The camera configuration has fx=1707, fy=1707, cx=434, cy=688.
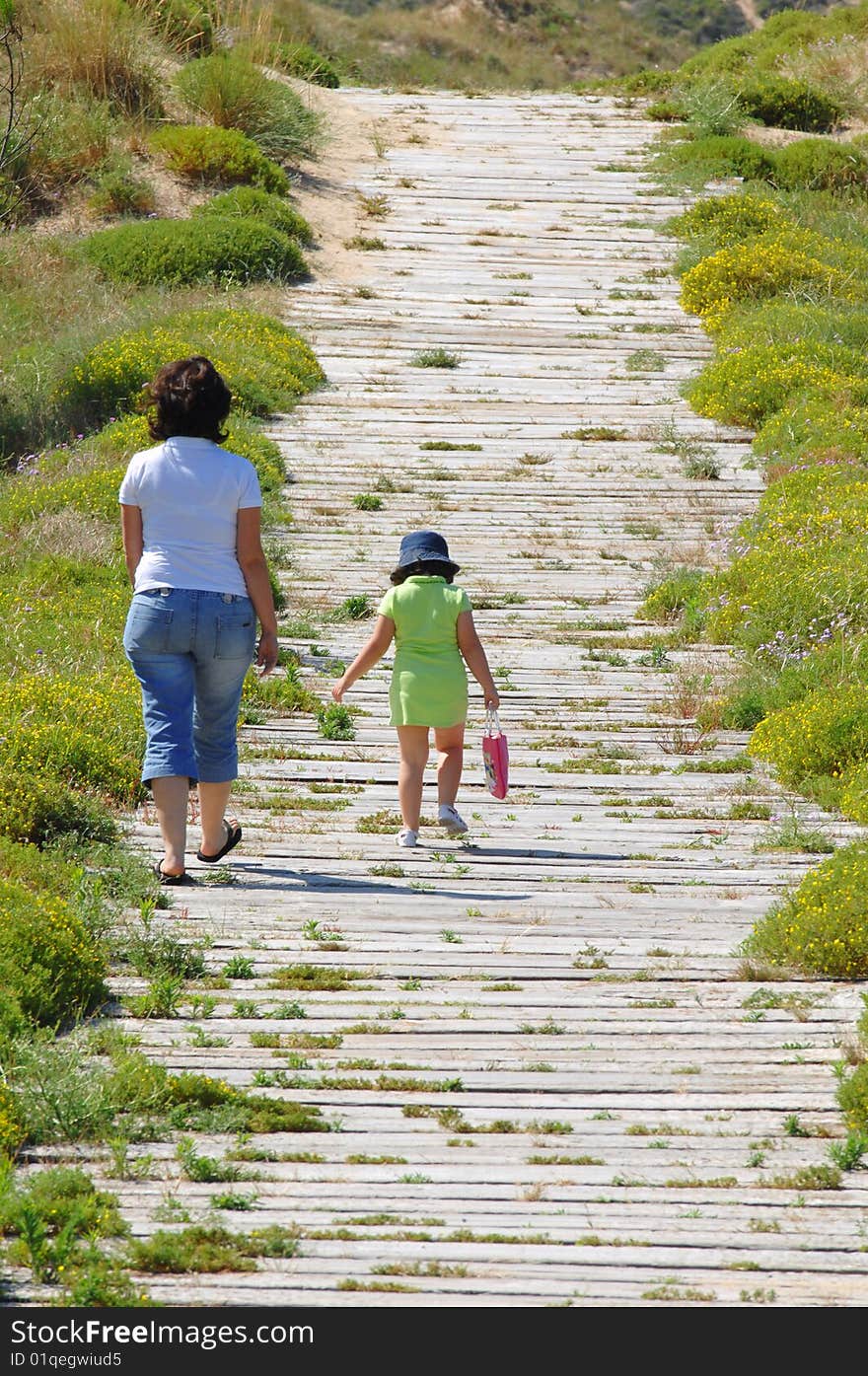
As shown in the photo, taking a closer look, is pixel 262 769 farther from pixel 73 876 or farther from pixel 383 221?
Result: pixel 383 221

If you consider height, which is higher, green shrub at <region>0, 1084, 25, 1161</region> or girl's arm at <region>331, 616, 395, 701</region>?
girl's arm at <region>331, 616, 395, 701</region>

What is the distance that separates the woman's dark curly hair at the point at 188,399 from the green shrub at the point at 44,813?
1626 mm

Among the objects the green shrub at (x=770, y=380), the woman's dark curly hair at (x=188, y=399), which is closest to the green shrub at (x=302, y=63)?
the green shrub at (x=770, y=380)

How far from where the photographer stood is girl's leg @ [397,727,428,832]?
781 cm

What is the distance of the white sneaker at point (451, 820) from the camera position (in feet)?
26.0

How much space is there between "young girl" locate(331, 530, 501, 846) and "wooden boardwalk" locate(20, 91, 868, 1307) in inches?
16.3

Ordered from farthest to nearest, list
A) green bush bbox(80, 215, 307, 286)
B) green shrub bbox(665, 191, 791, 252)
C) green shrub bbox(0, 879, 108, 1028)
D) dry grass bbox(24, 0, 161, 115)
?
dry grass bbox(24, 0, 161, 115) < green shrub bbox(665, 191, 791, 252) < green bush bbox(80, 215, 307, 286) < green shrub bbox(0, 879, 108, 1028)

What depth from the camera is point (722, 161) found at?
72.9ft

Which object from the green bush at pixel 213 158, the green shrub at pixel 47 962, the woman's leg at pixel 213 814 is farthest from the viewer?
the green bush at pixel 213 158

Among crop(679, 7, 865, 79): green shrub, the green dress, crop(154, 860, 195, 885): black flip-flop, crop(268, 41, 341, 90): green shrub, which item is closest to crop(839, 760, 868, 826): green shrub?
the green dress

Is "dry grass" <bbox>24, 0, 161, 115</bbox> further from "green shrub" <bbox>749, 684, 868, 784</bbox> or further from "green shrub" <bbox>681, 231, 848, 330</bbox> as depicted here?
"green shrub" <bbox>749, 684, 868, 784</bbox>

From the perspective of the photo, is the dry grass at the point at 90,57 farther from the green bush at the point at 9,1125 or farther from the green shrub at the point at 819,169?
the green bush at the point at 9,1125

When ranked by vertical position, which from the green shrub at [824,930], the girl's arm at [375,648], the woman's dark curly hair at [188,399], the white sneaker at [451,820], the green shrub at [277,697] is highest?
the woman's dark curly hair at [188,399]

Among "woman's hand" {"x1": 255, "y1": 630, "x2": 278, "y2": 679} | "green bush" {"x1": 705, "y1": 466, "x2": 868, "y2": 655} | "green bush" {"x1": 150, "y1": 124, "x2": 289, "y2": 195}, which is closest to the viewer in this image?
"woman's hand" {"x1": 255, "y1": 630, "x2": 278, "y2": 679}
